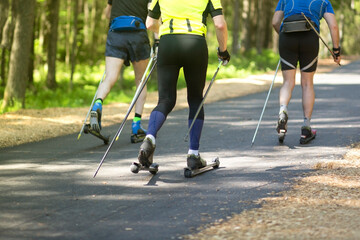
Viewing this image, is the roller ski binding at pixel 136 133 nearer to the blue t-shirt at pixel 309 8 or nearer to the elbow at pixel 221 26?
the blue t-shirt at pixel 309 8

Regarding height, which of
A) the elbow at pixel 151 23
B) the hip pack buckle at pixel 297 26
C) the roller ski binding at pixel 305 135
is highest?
the elbow at pixel 151 23

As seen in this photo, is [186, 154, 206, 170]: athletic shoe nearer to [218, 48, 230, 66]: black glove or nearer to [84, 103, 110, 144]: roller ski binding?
[218, 48, 230, 66]: black glove

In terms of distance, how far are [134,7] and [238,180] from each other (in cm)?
330

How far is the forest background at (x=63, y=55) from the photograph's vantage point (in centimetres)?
1453

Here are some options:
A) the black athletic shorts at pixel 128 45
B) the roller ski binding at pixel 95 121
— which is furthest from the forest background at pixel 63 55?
the roller ski binding at pixel 95 121

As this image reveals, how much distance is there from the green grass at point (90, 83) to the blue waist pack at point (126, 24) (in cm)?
581

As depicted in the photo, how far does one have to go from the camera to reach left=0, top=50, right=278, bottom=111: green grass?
17.0 m

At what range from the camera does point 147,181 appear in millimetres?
6059

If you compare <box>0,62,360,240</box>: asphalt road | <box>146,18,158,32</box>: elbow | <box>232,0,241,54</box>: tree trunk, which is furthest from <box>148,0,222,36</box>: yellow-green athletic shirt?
<box>232,0,241,54</box>: tree trunk

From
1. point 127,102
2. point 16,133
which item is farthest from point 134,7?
point 127,102

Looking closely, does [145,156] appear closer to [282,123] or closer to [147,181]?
[147,181]

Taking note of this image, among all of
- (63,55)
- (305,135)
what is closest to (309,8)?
(305,135)

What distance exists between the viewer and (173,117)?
38.4 feet

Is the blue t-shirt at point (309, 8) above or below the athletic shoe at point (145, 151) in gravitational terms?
above
